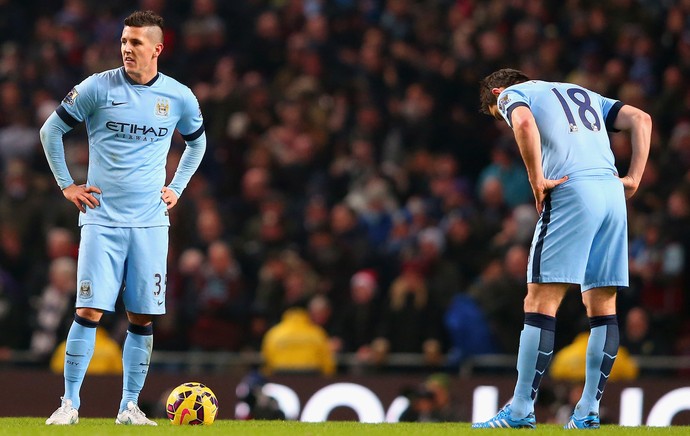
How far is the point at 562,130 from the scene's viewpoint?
26.6 feet

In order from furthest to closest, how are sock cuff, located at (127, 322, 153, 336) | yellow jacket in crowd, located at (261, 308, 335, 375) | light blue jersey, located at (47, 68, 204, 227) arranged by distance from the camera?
yellow jacket in crowd, located at (261, 308, 335, 375) < sock cuff, located at (127, 322, 153, 336) < light blue jersey, located at (47, 68, 204, 227)

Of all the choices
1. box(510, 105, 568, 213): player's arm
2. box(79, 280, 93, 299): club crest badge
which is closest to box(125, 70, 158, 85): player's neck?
box(79, 280, 93, 299): club crest badge


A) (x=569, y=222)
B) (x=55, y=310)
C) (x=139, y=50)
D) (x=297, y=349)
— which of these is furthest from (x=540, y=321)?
(x=55, y=310)

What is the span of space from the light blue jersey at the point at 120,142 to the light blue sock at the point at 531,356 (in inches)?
98.6

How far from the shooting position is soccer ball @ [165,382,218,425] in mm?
8797

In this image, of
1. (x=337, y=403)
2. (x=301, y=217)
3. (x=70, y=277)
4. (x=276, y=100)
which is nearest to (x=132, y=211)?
(x=337, y=403)

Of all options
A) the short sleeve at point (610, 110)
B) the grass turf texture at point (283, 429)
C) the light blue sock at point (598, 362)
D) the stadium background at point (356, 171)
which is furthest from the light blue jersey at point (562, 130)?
the stadium background at point (356, 171)

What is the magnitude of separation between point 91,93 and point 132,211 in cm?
80

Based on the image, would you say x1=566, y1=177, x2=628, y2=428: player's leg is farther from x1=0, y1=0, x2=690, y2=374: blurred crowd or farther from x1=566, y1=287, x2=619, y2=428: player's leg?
x1=0, y1=0, x2=690, y2=374: blurred crowd

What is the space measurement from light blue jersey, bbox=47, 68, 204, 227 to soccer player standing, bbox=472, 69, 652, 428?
2.27m

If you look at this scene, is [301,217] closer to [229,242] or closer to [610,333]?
[229,242]

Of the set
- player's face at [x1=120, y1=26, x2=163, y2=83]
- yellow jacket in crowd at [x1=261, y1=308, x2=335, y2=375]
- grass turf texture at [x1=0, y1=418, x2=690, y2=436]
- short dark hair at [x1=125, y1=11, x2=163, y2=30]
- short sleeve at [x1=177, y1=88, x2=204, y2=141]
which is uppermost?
short dark hair at [x1=125, y1=11, x2=163, y2=30]

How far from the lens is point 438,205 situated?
15758 millimetres

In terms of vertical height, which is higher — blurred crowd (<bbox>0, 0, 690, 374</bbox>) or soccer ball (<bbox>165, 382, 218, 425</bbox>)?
blurred crowd (<bbox>0, 0, 690, 374</bbox>)
